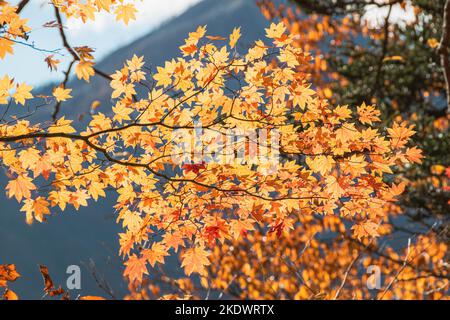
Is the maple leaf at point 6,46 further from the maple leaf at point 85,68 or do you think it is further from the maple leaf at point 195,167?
the maple leaf at point 195,167

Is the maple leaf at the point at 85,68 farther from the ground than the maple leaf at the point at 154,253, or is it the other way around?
the maple leaf at the point at 85,68

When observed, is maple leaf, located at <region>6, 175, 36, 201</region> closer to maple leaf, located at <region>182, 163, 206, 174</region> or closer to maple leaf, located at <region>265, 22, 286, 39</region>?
maple leaf, located at <region>182, 163, 206, 174</region>

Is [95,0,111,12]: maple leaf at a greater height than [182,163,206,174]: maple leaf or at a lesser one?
greater

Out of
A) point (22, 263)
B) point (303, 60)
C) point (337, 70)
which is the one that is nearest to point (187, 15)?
point (22, 263)

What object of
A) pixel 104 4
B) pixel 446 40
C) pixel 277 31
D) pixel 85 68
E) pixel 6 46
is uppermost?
pixel 446 40

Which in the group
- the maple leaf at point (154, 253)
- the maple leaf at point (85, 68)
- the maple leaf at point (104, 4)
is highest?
the maple leaf at point (104, 4)

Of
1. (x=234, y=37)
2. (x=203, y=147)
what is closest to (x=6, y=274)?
(x=203, y=147)

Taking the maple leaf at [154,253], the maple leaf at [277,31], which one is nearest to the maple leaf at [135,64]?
the maple leaf at [277,31]

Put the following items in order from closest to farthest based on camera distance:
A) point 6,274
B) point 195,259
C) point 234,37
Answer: point 234,37 < point 6,274 < point 195,259

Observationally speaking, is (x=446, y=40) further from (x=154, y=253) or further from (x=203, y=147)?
→ (x=154, y=253)

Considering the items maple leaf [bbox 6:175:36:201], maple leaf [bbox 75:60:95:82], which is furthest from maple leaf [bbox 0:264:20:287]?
maple leaf [bbox 75:60:95:82]

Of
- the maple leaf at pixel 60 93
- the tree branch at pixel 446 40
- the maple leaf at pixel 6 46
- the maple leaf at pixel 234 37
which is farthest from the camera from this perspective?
the tree branch at pixel 446 40
